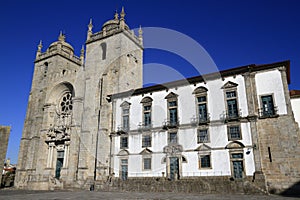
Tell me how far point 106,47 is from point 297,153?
25.3m

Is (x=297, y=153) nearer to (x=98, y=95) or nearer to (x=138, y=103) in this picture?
(x=138, y=103)

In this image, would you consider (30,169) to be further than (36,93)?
No

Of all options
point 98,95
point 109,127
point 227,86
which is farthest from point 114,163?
point 227,86

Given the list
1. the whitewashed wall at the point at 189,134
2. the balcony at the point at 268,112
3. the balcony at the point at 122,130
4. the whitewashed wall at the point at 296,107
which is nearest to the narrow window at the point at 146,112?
the whitewashed wall at the point at 189,134

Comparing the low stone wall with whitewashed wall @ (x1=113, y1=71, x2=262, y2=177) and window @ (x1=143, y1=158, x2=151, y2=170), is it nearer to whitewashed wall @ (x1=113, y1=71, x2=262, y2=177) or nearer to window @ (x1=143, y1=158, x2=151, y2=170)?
whitewashed wall @ (x1=113, y1=71, x2=262, y2=177)

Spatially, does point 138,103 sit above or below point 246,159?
above

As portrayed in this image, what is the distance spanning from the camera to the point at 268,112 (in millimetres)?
19500

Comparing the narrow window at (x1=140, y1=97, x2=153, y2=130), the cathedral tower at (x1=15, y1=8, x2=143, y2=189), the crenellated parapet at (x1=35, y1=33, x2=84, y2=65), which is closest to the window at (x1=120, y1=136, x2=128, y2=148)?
the cathedral tower at (x1=15, y1=8, x2=143, y2=189)

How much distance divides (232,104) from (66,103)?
23.8 metres

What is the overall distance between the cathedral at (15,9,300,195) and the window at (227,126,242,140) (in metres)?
0.08

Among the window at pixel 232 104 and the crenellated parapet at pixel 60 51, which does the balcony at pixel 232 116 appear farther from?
the crenellated parapet at pixel 60 51

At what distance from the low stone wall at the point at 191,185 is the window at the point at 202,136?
10.6ft

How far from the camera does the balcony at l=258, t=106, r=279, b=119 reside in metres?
19.1

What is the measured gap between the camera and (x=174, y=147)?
874 inches
